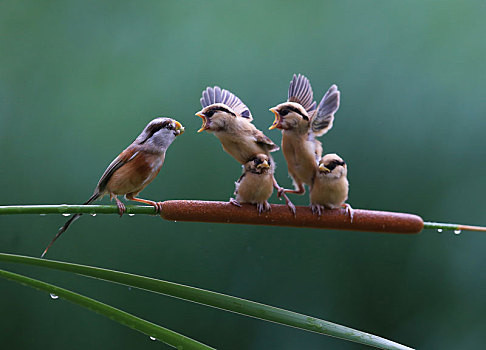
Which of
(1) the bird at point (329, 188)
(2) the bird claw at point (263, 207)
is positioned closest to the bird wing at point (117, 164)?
(2) the bird claw at point (263, 207)

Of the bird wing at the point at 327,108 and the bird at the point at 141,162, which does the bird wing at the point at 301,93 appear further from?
the bird at the point at 141,162

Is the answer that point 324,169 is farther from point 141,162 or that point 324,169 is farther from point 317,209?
point 141,162

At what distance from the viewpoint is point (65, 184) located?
1470mm

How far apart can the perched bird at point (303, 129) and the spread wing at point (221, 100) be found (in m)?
0.12

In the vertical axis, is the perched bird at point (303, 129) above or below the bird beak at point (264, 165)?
above

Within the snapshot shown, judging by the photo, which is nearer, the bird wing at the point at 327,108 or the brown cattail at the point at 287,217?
the brown cattail at the point at 287,217

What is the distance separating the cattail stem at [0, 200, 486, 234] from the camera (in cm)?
76

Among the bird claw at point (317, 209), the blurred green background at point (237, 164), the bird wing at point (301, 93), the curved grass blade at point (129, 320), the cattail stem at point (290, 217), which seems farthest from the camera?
the blurred green background at point (237, 164)

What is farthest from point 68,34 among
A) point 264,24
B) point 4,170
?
point 264,24

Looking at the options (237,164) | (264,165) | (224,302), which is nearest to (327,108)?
(264,165)

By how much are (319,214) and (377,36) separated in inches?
37.6

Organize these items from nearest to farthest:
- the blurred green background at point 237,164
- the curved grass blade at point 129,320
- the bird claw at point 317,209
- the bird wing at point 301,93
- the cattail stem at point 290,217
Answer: the curved grass blade at point 129,320 → the cattail stem at point 290,217 → the bird claw at point 317,209 → the bird wing at point 301,93 → the blurred green background at point 237,164

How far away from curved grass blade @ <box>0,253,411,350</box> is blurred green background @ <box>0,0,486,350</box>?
2.60 ft

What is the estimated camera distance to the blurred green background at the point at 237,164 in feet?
4.89
